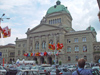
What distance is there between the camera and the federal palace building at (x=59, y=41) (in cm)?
5391

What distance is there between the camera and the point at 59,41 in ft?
189

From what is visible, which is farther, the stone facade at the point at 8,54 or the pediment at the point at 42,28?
the stone facade at the point at 8,54

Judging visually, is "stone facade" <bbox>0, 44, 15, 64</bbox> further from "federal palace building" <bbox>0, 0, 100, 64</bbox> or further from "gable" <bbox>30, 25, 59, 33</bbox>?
"gable" <bbox>30, 25, 59, 33</bbox>

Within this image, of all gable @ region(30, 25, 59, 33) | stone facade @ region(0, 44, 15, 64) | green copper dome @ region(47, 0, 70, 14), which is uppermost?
green copper dome @ region(47, 0, 70, 14)

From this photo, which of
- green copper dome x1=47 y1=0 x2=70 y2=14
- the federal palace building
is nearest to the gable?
the federal palace building

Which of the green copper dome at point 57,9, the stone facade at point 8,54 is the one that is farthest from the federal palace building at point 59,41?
the stone facade at point 8,54

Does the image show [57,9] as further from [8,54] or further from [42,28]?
[8,54]

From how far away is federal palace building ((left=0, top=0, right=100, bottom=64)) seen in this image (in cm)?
5391

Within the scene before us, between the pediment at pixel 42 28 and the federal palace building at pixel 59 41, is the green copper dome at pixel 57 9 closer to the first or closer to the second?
the federal palace building at pixel 59 41

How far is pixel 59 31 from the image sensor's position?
57.7 m

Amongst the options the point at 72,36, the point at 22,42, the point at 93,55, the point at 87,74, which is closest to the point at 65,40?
the point at 72,36

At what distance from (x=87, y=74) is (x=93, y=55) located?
5118 centimetres

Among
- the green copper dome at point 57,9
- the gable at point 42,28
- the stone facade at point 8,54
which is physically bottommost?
the stone facade at point 8,54

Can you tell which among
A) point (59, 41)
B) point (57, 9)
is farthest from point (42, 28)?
point (57, 9)
